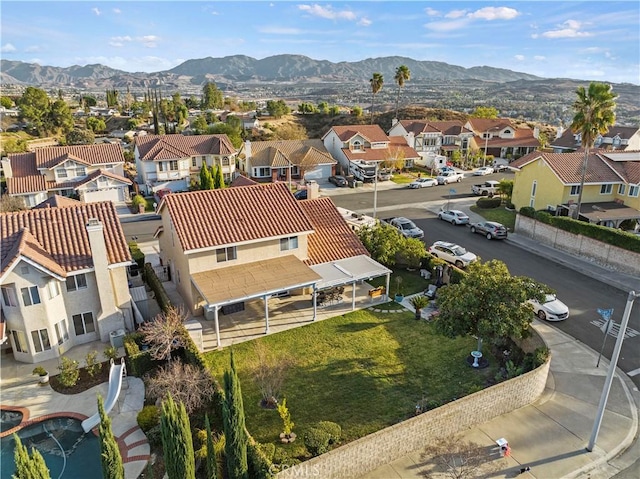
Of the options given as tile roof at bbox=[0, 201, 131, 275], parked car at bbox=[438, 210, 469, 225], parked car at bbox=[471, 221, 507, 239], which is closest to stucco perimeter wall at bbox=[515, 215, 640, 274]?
parked car at bbox=[471, 221, 507, 239]

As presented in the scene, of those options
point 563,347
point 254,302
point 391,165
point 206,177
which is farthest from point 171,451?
point 391,165

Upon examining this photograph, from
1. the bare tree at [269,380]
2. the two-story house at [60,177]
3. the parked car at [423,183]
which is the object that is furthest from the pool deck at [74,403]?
the parked car at [423,183]

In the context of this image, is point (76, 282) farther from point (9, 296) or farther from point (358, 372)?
point (358, 372)

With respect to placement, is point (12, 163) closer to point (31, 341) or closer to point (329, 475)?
point (31, 341)

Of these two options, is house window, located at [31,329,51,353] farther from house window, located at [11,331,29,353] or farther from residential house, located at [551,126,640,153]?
residential house, located at [551,126,640,153]

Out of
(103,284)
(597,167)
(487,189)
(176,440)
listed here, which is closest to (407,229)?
(597,167)
